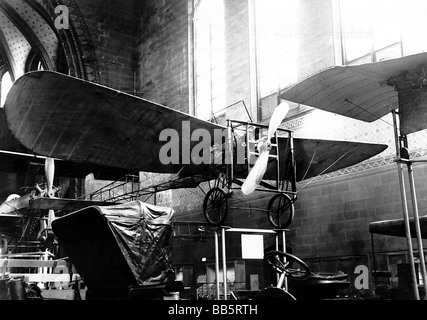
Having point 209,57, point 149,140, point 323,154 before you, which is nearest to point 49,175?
point 149,140

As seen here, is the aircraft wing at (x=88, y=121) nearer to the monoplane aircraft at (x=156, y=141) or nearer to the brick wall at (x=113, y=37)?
the monoplane aircraft at (x=156, y=141)

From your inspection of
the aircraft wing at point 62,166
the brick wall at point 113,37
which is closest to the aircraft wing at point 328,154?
the aircraft wing at point 62,166

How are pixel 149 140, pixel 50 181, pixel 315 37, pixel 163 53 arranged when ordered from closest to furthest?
1. pixel 149 140
2. pixel 315 37
3. pixel 50 181
4. pixel 163 53

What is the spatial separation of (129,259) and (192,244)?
7.80m

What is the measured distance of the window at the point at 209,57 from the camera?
14164 millimetres

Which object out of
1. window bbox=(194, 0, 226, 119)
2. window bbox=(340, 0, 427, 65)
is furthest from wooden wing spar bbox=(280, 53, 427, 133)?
window bbox=(194, 0, 226, 119)

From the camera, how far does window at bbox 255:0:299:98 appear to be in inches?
457

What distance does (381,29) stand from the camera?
382 inches

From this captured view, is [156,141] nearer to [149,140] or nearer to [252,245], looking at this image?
[149,140]

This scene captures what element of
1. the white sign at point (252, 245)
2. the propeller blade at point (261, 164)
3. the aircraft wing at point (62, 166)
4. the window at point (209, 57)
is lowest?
the white sign at point (252, 245)

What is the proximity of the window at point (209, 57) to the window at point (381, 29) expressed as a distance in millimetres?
4406

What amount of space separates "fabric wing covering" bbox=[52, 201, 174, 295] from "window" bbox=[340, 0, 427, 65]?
16.8 feet

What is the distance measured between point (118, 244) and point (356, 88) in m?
3.56
